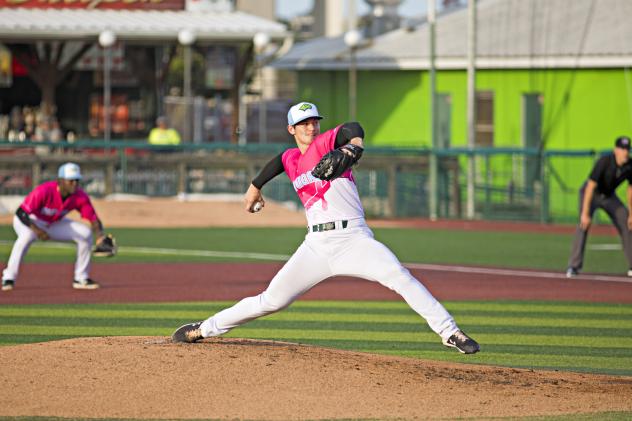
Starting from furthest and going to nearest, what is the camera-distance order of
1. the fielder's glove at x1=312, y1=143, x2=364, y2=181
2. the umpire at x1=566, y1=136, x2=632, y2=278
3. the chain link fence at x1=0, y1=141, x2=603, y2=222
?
the chain link fence at x1=0, y1=141, x2=603, y2=222 < the umpire at x1=566, y1=136, x2=632, y2=278 < the fielder's glove at x1=312, y1=143, x2=364, y2=181

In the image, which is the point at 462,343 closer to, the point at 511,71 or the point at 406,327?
the point at 406,327

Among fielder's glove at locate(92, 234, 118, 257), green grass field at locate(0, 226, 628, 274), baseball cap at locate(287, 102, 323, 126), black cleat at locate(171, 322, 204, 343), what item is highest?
baseball cap at locate(287, 102, 323, 126)

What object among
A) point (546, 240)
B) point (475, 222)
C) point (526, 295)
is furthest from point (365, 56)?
point (526, 295)

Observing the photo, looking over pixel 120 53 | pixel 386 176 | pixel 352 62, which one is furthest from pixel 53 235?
pixel 120 53

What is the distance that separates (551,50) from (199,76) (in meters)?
13.9

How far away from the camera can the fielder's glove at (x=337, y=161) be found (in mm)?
8909

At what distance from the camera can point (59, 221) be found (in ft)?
53.2

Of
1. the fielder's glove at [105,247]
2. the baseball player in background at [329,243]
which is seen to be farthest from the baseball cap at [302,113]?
the fielder's glove at [105,247]

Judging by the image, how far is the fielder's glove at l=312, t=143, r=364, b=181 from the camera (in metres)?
8.91

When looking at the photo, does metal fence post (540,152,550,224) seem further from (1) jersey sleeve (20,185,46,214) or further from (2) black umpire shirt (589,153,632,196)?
(1) jersey sleeve (20,185,46,214)

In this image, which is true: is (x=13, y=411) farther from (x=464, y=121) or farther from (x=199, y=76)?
(x=199, y=76)

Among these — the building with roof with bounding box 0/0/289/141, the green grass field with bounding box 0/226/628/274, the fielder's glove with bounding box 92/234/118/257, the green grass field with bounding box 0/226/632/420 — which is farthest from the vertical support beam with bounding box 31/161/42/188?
the fielder's glove with bounding box 92/234/118/257

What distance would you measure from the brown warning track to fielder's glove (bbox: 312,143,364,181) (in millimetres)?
7226

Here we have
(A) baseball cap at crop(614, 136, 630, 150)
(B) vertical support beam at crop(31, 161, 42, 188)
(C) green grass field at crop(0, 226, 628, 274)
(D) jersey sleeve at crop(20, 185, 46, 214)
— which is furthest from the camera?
(B) vertical support beam at crop(31, 161, 42, 188)
